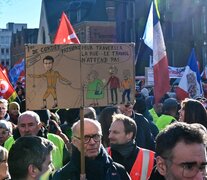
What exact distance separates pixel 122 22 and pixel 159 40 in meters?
33.3

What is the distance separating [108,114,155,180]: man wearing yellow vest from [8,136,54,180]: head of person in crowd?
1.60m

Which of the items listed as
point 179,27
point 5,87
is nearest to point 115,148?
point 5,87

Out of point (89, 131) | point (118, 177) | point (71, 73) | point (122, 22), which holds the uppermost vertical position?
point (122, 22)

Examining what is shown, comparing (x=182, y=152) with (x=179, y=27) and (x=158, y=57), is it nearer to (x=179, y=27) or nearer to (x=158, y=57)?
(x=158, y=57)

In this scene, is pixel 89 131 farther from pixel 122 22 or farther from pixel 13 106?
pixel 122 22

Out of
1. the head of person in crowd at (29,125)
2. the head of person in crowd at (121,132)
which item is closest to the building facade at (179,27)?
the head of person in crowd at (29,125)

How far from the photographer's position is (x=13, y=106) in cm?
861

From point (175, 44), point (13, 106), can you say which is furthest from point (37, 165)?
point (175, 44)

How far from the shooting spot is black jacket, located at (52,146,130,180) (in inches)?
168

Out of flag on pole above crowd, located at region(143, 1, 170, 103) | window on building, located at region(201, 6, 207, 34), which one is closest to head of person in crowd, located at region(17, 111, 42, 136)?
flag on pole above crowd, located at region(143, 1, 170, 103)

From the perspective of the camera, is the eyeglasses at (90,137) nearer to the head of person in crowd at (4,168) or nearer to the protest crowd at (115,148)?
the protest crowd at (115,148)

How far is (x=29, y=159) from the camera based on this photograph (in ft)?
11.3

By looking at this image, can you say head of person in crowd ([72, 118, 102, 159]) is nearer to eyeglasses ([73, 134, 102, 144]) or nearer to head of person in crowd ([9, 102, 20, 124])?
eyeglasses ([73, 134, 102, 144])

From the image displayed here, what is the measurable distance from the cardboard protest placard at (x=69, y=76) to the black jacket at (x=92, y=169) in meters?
0.45
